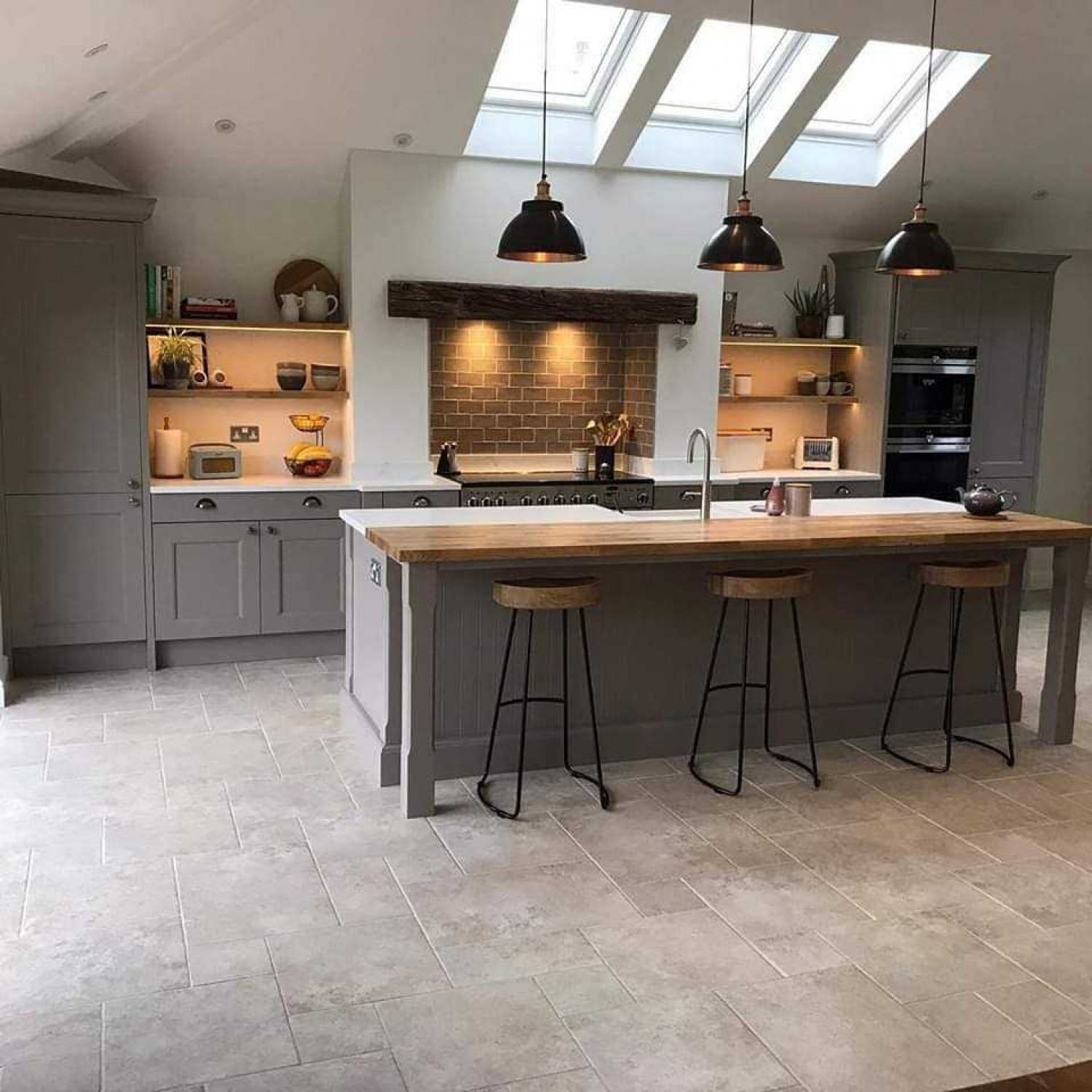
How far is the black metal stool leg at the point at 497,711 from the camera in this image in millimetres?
4297

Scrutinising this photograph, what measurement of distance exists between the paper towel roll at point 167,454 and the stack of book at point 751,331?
3468 millimetres

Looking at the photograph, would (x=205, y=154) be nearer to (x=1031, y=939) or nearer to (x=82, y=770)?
(x=82, y=770)

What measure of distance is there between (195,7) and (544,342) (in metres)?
3.12

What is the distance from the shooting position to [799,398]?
7762mm

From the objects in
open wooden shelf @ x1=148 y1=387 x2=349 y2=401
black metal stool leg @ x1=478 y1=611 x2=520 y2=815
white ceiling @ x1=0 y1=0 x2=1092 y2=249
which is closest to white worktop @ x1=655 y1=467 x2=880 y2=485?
white ceiling @ x1=0 y1=0 x2=1092 y2=249

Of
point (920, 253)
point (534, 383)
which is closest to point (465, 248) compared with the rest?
point (534, 383)

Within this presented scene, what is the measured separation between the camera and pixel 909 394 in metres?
7.62

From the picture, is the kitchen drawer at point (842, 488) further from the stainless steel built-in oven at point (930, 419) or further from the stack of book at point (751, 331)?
the stack of book at point (751, 331)

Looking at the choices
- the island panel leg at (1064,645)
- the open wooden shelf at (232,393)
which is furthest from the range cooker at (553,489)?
the island panel leg at (1064,645)

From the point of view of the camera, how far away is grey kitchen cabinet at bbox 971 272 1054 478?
777 cm

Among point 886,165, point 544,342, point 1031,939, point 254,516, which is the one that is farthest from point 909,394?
point 1031,939

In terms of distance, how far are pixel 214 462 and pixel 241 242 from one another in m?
1.31

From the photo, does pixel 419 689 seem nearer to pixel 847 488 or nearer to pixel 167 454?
pixel 167 454

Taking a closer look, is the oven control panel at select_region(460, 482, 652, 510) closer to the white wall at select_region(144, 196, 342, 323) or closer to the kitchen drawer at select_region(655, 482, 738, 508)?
the kitchen drawer at select_region(655, 482, 738, 508)
